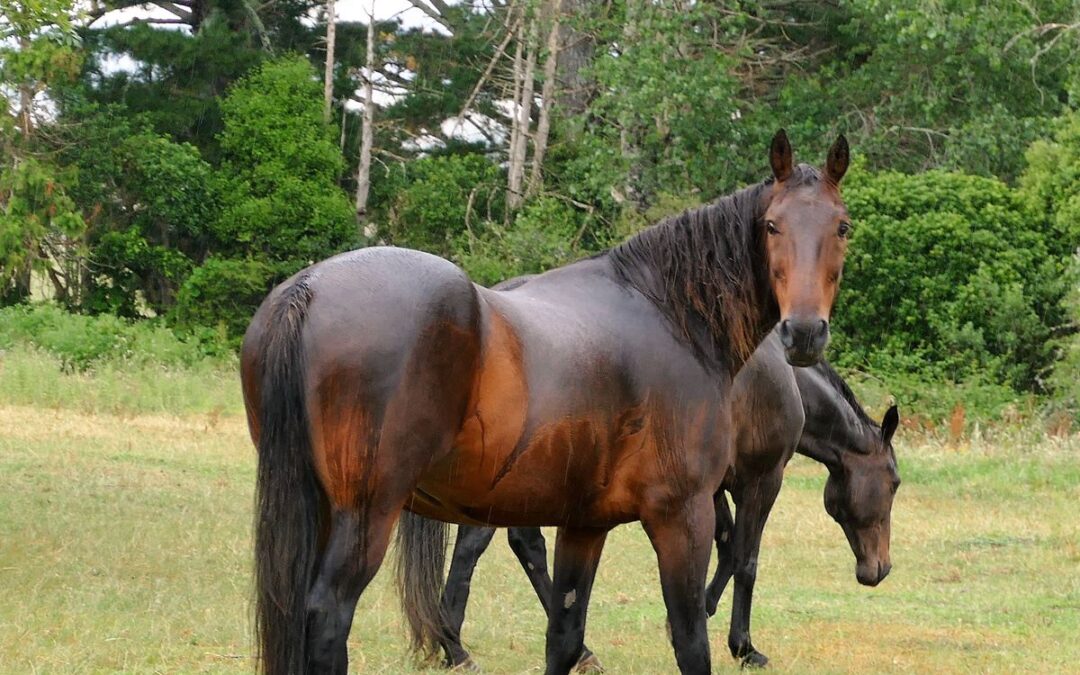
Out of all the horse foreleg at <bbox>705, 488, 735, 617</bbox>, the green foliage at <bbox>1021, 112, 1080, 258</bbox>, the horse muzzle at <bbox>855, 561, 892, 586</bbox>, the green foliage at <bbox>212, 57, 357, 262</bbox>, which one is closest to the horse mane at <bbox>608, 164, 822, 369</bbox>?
the horse foreleg at <bbox>705, 488, 735, 617</bbox>

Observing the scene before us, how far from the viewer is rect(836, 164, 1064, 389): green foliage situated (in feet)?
65.8

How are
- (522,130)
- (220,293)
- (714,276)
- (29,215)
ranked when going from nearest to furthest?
(714,276), (29,215), (220,293), (522,130)

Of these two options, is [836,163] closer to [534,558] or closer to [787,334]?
[787,334]

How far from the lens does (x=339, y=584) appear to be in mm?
4312

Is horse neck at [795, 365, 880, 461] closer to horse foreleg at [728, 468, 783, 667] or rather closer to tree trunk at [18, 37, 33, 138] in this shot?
horse foreleg at [728, 468, 783, 667]

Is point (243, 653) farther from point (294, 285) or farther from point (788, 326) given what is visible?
point (788, 326)

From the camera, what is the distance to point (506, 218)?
27328 mm

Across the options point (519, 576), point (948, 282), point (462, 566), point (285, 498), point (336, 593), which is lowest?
point (948, 282)

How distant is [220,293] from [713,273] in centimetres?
2208

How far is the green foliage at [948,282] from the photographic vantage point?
20.1 metres

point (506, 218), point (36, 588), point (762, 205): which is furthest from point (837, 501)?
point (506, 218)

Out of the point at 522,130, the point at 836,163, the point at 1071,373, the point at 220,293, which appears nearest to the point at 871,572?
the point at 836,163

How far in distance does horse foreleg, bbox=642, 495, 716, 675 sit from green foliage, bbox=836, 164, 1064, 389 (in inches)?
608

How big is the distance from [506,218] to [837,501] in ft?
64.4
